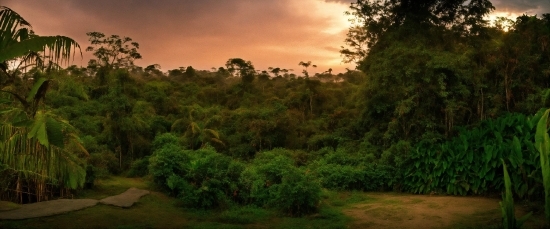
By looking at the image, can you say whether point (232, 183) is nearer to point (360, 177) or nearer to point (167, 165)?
point (167, 165)

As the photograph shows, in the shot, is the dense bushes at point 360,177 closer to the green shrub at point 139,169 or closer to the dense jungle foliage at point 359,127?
the dense jungle foliage at point 359,127

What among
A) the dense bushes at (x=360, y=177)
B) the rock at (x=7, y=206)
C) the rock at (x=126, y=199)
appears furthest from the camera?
the dense bushes at (x=360, y=177)

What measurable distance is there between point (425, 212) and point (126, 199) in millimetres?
6986

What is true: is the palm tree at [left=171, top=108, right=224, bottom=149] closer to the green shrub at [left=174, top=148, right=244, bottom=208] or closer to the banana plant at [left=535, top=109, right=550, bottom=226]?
the green shrub at [left=174, top=148, right=244, bottom=208]

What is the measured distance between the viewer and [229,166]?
10539mm

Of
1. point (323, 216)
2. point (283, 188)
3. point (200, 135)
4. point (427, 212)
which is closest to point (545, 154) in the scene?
point (427, 212)

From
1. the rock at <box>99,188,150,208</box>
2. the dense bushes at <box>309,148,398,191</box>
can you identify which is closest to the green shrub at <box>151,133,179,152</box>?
the rock at <box>99,188,150,208</box>

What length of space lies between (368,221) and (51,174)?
605 cm

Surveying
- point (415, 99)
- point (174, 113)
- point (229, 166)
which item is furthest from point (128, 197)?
point (174, 113)

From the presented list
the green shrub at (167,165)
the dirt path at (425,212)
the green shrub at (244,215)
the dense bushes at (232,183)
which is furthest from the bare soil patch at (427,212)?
the green shrub at (167,165)

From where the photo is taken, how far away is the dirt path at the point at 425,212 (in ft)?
25.1

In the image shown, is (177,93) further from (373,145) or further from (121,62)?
(373,145)

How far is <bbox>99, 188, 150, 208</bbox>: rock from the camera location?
9.29 metres

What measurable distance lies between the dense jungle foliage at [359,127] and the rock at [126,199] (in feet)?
2.77
